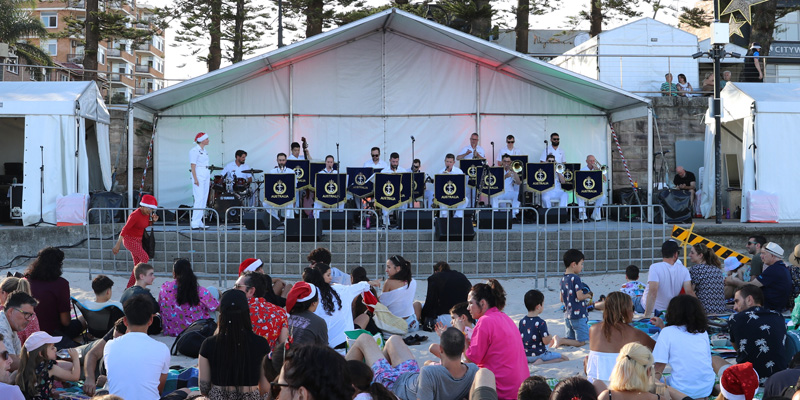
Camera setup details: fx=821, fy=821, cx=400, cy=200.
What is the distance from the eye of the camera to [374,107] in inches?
732

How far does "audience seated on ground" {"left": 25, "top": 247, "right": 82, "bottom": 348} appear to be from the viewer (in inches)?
320

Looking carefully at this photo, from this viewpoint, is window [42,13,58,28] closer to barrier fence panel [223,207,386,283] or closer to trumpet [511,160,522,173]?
trumpet [511,160,522,173]

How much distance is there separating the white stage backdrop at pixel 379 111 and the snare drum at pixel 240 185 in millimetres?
1995

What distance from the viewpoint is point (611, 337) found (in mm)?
6543

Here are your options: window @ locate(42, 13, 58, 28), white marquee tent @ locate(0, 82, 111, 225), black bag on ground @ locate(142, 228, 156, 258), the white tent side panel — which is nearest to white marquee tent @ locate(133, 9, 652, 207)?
the white tent side panel

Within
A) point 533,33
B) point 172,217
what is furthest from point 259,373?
point 533,33

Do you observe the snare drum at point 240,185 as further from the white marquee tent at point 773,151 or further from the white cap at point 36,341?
the white cap at point 36,341

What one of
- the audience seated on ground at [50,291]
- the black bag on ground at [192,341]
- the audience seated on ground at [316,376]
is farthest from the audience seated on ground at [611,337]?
the audience seated on ground at [50,291]

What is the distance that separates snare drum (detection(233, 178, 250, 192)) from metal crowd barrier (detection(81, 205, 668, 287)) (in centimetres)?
224

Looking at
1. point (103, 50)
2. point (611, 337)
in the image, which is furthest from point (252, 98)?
point (103, 50)

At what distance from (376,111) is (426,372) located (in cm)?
1321

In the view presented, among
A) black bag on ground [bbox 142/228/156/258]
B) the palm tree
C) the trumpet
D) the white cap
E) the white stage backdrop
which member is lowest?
the white cap

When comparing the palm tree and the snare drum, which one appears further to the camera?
the palm tree

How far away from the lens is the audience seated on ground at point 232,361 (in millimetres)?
5516
